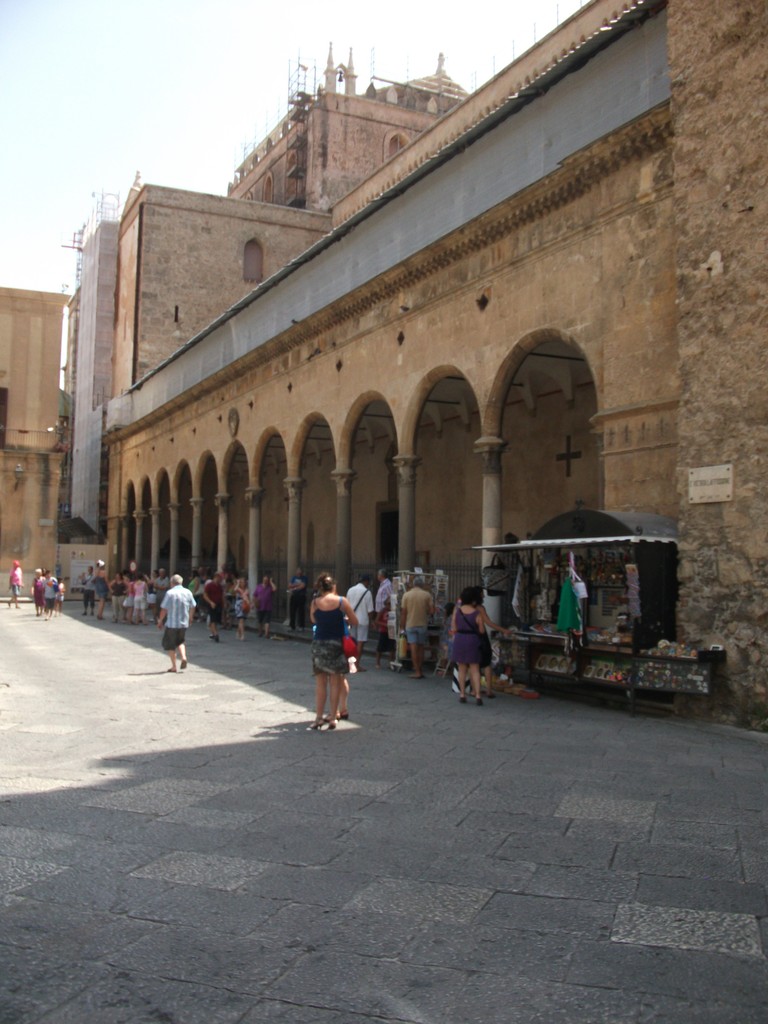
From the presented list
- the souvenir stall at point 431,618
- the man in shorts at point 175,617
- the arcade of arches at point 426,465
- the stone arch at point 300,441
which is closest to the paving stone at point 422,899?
the arcade of arches at point 426,465

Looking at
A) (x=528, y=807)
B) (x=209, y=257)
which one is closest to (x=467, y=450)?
(x=528, y=807)

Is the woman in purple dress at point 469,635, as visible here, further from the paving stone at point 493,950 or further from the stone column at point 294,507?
the stone column at point 294,507

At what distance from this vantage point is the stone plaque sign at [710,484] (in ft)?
30.2

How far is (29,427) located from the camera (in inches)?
1438

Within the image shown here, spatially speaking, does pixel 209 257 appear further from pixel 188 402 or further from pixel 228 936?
pixel 228 936

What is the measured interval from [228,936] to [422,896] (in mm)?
889

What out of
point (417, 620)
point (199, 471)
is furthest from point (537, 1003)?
point (199, 471)

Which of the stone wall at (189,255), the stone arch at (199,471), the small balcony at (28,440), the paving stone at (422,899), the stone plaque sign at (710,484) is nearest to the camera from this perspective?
the paving stone at (422,899)

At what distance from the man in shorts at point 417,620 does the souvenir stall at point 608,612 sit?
1318 millimetres

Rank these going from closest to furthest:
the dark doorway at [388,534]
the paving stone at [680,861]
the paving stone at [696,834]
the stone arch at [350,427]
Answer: the paving stone at [680,861]
the paving stone at [696,834]
the stone arch at [350,427]
the dark doorway at [388,534]

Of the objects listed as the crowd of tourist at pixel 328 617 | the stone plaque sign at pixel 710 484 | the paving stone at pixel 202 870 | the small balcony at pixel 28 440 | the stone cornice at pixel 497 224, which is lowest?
the paving stone at pixel 202 870

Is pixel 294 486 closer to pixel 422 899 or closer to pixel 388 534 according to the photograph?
pixel 388 534

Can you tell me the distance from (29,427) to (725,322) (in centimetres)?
3183

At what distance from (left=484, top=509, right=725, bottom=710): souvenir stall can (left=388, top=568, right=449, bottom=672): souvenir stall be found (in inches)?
70.7
